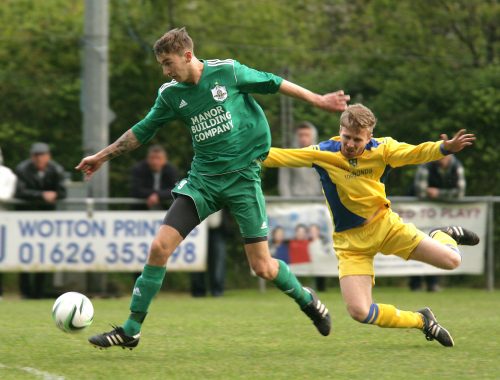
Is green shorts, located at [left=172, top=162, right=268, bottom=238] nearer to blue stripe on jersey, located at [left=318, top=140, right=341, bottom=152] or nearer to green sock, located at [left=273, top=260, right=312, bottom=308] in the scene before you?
green sock, located at [left=273, top=260, right=312, bottom=308]

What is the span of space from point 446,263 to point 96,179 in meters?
7.35

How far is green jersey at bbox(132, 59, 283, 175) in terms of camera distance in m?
7.42

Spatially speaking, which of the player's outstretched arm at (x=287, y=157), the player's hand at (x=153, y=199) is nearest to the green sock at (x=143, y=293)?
the player's outstretched arm at (x=287, y=157)

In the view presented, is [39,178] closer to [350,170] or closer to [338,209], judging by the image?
[338,209]

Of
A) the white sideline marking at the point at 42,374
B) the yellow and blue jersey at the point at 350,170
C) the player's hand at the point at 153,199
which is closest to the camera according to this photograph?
Answer: the white sideline marking at the point at 42,374

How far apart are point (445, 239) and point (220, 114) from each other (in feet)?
5.94

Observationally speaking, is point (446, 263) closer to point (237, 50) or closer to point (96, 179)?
point (96, 179)

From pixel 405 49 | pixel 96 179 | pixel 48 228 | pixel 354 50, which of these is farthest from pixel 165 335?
pixel 354 50

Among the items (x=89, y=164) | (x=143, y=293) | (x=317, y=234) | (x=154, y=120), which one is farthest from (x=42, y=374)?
(x=317, y=234)

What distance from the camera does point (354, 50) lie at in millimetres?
19297

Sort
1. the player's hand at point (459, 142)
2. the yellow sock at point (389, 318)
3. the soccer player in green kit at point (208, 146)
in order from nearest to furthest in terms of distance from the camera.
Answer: the player's hand at point (459, 142)
the soccer player in green kit at point (208, 146)
the yellow sock at point (389, 318)

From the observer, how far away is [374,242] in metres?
7.70

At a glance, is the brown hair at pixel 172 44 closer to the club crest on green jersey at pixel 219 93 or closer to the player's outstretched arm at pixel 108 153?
the club crest on green jersey at pixel 219 93

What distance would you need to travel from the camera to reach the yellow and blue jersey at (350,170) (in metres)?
7.67
